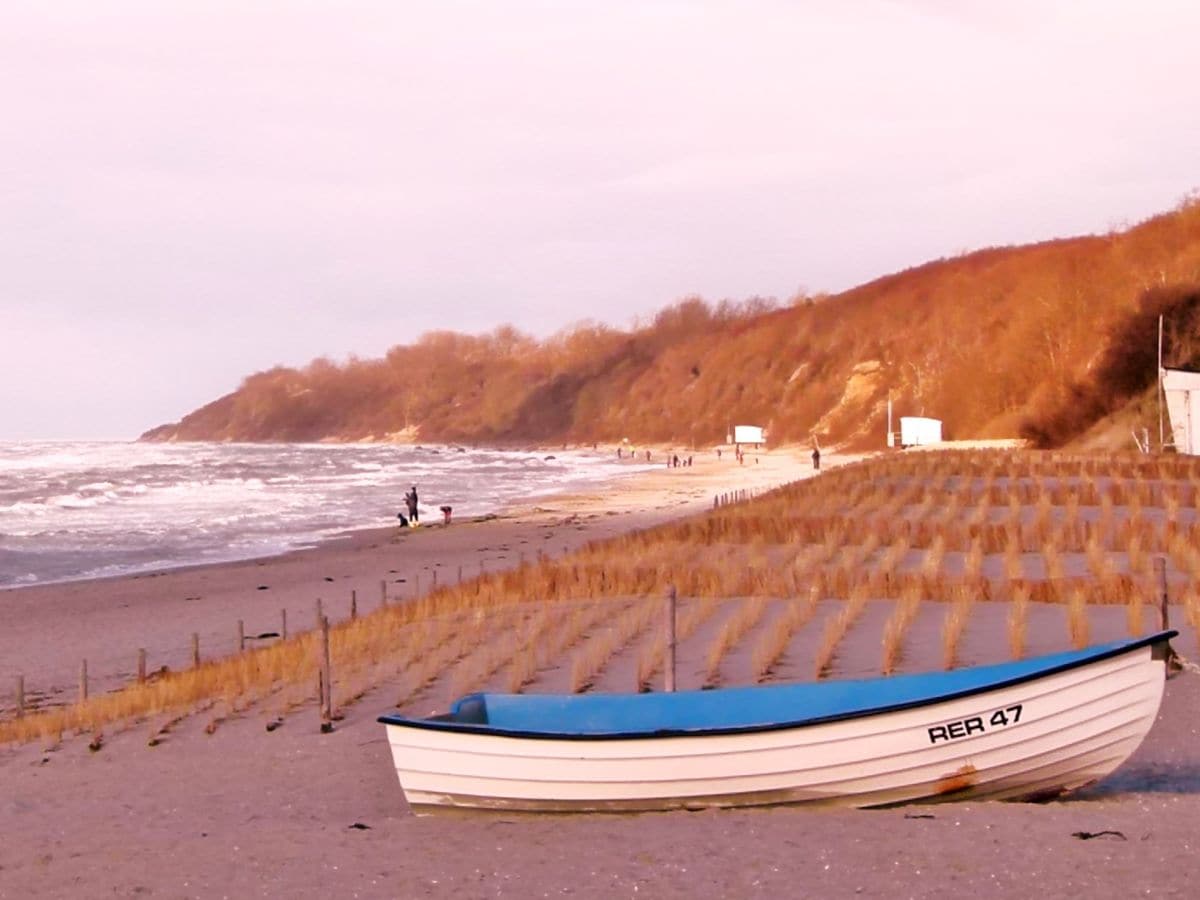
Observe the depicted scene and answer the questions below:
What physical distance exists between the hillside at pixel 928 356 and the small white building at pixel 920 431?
342cm

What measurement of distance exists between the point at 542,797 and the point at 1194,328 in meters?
59.2

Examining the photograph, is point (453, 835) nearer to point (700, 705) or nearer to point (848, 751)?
point (700, 705)

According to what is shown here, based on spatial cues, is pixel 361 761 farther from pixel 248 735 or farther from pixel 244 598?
pixel 244 598

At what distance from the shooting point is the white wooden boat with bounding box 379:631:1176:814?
873cm

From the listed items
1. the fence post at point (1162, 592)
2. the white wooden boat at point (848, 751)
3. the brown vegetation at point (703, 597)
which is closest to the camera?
the white wooden boat at point (848, 751)

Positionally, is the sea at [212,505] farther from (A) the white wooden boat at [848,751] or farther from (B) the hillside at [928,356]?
(A) the white wooden boat at [848,751]

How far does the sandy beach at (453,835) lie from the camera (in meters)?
7.98

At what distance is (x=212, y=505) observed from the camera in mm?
61219

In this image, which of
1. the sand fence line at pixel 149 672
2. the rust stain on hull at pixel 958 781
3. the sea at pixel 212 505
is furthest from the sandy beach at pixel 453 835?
the sea at pixel 212 505

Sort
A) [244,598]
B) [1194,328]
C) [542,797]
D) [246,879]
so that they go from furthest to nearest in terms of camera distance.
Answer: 1. [1194,328]
2. [244,598]
3. [542,797]
4. [246,879]

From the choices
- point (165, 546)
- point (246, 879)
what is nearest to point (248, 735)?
point (246, 879)

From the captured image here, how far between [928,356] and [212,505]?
243ft

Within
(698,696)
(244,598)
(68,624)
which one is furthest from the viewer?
(244,598)

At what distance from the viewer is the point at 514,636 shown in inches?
668
